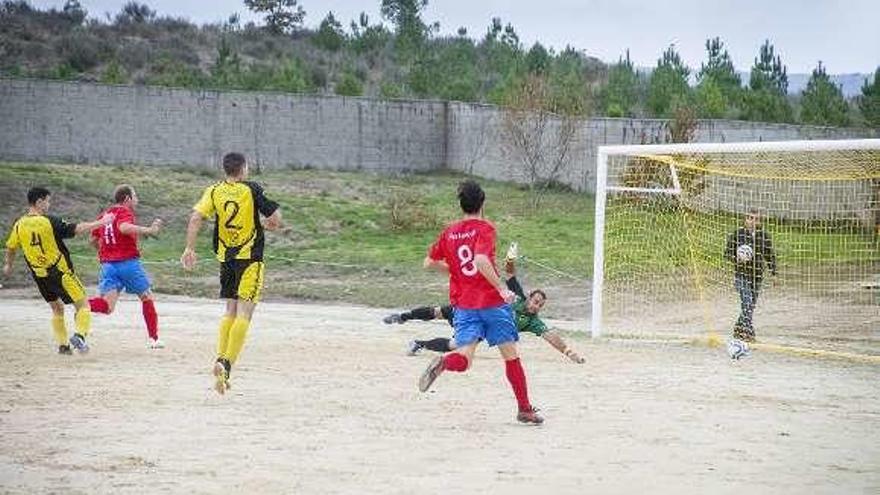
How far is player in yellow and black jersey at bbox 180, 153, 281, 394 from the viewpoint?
34.6 ft

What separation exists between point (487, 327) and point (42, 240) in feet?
18.5

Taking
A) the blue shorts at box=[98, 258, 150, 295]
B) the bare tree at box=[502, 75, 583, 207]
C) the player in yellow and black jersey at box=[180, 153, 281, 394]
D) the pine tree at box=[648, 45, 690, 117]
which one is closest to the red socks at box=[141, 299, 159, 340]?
the blue shorts at box=[98, 258, 150, 295]

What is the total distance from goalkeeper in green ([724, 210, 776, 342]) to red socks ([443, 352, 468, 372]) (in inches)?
304

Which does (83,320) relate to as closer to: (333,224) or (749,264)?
(749,264)

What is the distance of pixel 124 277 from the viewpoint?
1353 cm

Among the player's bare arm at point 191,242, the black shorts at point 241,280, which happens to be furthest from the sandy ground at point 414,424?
the player's bare arm at point 191,242

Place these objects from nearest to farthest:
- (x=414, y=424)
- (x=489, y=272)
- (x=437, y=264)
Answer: (x=489, y=272) < (x=414, y=424) < (x=437, y=264)

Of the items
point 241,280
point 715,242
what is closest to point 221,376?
point 241,280

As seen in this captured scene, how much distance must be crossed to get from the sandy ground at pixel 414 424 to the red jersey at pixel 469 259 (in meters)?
0.89

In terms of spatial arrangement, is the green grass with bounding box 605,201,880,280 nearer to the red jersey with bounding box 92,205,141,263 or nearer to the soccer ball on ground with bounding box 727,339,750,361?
the soccer ball on ground with bounding box 727,339,750,361

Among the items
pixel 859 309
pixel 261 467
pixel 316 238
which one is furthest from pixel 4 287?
pixel 261 467

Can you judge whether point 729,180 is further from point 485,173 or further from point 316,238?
point 485,173

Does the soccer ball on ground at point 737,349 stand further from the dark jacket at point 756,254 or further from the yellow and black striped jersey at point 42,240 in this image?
the yellow and black striped jersey at point 42,240

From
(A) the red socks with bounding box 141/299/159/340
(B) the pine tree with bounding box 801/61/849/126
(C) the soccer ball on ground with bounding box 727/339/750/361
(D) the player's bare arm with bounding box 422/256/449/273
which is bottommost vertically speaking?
(C) the soccer ball on ground with bounding box 727/339/750/361
